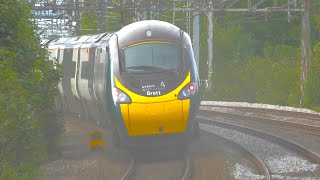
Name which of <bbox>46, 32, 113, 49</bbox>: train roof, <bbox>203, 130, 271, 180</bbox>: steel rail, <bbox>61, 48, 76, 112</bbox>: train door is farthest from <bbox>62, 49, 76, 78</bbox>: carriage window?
<bbox>203, 130, 271, 180</bbox>: steel rail

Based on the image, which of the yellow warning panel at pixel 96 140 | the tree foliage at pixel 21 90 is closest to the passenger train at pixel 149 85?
the yellow warning panel at pixel 96 140

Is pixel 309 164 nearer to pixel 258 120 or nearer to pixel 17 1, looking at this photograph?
pixel 17 1

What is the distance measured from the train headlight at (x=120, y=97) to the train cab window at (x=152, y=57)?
2.05 feet

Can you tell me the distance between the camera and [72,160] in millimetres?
16031

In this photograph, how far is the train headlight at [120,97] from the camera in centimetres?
1502

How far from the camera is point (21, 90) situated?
12922 millimetres

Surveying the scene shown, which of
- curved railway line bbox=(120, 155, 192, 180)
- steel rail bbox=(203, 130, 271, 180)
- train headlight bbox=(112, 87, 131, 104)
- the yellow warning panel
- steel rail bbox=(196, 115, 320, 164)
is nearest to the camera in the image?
curved railway line bbox=(120, 155, 192, 180)

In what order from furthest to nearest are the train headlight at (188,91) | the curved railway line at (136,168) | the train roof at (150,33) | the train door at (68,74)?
the train door at (68,74) < the train roof at (150,33) < the train headlight at (188,91) < the curved railway line at (136,168)

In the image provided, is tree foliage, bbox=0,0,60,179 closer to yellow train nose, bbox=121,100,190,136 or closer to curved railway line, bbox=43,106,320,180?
curved railway line, bbox=43,106,320,180

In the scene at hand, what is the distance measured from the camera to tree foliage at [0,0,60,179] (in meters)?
12.1

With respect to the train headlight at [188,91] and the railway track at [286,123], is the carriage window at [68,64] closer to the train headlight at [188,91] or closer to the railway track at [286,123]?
the railway track at [286,123]

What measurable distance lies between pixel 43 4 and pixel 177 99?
14.3m

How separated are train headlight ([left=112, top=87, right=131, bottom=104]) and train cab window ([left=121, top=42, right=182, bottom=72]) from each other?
0.63 m

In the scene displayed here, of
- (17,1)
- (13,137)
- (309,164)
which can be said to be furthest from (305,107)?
(13,137)
